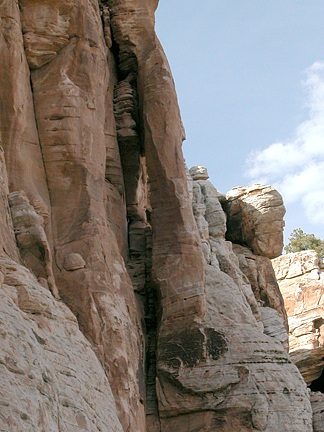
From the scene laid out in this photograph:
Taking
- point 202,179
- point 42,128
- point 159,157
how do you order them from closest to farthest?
point 42,128 < point 159,157 < point 202,179

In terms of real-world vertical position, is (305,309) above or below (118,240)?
above

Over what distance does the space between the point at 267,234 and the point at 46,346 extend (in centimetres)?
1796

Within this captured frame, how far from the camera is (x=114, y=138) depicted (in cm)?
1256

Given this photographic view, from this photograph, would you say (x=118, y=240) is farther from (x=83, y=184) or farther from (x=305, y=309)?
(x=305, y=309)

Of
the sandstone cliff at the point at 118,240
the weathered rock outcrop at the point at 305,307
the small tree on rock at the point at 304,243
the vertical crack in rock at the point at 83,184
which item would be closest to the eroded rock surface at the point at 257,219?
the weathered rock outcrop at the point at 305,307

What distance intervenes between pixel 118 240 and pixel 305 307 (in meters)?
16.7

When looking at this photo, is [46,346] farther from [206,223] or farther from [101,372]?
[206,223]

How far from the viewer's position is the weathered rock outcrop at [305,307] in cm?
2377

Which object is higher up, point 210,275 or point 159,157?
point 159,157

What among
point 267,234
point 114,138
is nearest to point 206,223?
point 267,234

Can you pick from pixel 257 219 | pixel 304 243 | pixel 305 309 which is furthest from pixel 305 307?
pixel 304 243

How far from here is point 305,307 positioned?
2689 cm

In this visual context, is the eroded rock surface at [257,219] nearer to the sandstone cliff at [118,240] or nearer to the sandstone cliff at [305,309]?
the sandstone cliff at [305,309]

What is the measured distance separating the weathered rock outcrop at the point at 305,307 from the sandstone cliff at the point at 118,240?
12239 mm
